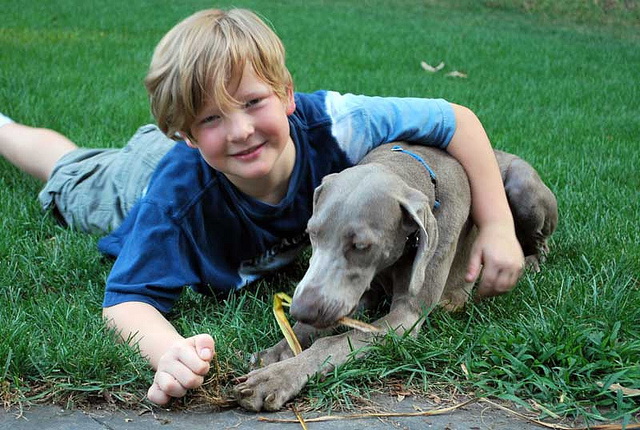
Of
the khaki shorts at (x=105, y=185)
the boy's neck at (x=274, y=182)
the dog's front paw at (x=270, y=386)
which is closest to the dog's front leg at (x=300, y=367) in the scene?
the dog's front paw at (x=270, y=386)

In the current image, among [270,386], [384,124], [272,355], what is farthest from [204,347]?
[384,124]

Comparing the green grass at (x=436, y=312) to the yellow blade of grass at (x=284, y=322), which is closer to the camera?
the green grass at (x=436, y=312)

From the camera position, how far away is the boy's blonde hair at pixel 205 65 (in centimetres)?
333

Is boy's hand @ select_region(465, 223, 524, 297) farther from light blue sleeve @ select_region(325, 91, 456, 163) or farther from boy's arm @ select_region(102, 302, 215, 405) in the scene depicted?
boy's arm @ select_region(102, 302, 215, 405)

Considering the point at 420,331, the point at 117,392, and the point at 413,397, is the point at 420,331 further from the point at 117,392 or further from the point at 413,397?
the point at 117,392

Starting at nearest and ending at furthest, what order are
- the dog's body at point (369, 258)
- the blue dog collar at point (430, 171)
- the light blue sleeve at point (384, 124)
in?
the dog's body at point (369, 258) → the blue dog collar at point (430, 171) → the light blue sleeve at point (384, 124)

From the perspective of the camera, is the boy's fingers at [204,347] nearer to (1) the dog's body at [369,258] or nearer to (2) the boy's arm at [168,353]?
(2) the boy's arm at [168,353]

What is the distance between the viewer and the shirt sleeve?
11.2ft

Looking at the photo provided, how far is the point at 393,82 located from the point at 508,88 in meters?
1.16

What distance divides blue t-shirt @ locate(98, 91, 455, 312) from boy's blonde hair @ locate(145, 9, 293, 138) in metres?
0.27

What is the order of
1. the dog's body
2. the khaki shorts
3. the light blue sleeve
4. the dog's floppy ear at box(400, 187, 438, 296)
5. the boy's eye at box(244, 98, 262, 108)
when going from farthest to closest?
the khaki shorts, the light blue sleeve, the boy's eye at box(244, 98, 262, 108), the dog's floppy ear at box(400, 187, 438, 296), the dog's body

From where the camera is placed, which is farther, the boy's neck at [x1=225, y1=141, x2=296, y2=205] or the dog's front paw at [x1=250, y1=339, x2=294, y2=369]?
the boy's neck at [x1=225, y1=141, x2=296, y2=205]

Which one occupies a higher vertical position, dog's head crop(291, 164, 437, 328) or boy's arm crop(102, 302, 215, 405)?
dog's head crop(291, 164, 437, 328)

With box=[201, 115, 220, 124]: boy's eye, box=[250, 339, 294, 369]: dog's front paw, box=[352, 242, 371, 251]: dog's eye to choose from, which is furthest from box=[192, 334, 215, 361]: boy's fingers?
box=[201, 115, 220, 124]: boy's eye
